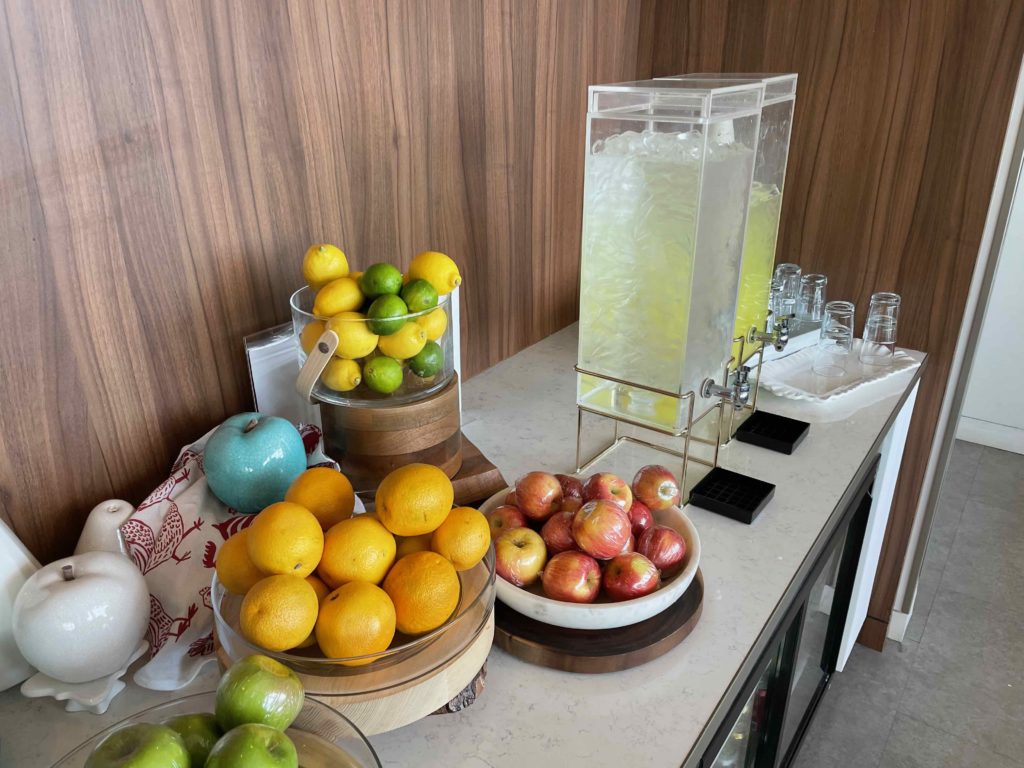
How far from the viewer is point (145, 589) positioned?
806mm

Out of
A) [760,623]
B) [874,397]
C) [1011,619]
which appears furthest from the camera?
[1011,619]

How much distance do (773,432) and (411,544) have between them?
0.71 metres

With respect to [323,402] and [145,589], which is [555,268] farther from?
[145,589]

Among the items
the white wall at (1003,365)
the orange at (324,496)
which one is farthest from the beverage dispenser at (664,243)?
the white wall at (1003,365)

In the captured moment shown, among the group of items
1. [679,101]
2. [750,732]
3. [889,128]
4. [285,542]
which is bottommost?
[750,732]

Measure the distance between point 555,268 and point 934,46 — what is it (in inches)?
31.2

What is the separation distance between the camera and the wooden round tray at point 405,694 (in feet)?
2.26

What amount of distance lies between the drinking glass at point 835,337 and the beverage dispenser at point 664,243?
0.44 m

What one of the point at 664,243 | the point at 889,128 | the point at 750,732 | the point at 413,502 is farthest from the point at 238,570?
the point at 889,128

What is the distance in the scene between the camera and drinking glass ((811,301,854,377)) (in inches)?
59.2

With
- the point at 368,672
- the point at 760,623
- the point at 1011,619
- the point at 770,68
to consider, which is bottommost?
the point at 1011,619

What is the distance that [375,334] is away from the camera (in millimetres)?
947

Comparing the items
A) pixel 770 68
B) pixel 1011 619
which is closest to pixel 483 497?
pixel 770 68

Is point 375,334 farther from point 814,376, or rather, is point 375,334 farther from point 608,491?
point 814,376
